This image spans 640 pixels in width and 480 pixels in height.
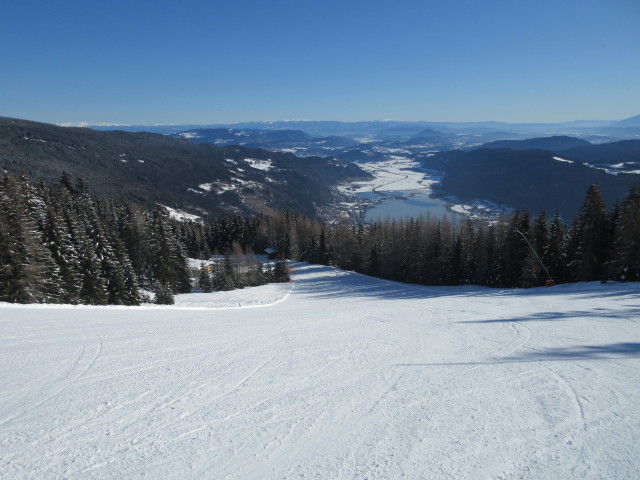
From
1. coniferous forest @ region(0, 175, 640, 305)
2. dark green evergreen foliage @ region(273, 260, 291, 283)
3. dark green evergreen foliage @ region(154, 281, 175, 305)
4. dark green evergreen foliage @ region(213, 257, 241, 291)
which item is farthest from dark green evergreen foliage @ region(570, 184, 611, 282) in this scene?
dark green evergreen foliage @ region(154, 281, 175, 305)

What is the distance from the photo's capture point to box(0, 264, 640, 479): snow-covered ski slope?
3750 millimetres

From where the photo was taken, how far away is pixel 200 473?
364 centimetres

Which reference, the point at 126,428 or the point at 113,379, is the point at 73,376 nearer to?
the point at 113,379

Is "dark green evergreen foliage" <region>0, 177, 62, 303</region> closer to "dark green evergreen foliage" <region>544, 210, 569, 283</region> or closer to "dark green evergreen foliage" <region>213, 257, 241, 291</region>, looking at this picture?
"dark green evergreen foliage" <region>213, 257, 241, 291</region>

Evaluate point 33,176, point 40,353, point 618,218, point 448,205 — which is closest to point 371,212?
point 448,205

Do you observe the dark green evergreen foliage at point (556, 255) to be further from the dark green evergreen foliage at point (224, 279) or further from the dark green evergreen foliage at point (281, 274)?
the dark green evergreen foliage at point (224, 279)

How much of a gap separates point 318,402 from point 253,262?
1826 inches

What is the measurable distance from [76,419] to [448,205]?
186371 millimetres

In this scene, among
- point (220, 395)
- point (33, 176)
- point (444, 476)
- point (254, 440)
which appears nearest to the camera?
point (444, 476)

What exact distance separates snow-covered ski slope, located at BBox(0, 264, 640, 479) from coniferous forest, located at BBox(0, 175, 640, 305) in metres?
15.8

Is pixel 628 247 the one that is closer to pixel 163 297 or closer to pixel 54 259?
pixel 163 297

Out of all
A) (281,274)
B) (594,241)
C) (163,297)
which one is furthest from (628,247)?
(163,297)

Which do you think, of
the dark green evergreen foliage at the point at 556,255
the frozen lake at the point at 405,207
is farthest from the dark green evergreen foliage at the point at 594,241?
the frozen lake at the point at 405,207

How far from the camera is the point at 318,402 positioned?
208 inches
